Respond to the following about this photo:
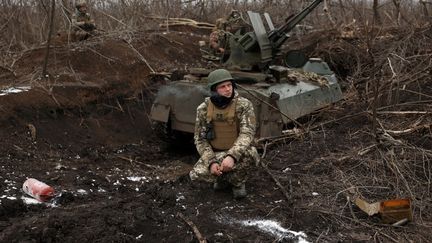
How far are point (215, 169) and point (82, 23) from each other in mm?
8932

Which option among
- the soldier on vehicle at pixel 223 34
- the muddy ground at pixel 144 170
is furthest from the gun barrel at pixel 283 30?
the muddy ground at pixel 144 170

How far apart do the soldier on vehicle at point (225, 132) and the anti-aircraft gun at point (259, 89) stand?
7.36ft

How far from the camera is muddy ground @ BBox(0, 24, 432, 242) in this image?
467 cm

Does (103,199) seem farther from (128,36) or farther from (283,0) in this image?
(283,0)

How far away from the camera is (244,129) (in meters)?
5.38

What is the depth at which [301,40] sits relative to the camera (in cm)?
1441

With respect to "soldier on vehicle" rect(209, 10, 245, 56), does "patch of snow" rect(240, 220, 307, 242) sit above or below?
below

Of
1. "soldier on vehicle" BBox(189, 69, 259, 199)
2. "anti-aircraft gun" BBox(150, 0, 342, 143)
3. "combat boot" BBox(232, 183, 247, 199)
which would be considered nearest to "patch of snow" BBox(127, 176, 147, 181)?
"anti-aircraft gun" BBox(150, 0, 342, 143)

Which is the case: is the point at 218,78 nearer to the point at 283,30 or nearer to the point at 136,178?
the point at 136,178

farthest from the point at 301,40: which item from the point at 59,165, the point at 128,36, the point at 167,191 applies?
the point at 167,191

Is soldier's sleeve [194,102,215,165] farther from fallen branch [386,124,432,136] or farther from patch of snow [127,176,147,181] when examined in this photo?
fallen branch [386,124,432,136]

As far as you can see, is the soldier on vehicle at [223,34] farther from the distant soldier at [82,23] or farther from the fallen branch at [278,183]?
the distant soldier at [82,23]

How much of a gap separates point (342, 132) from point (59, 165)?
12.5 ft

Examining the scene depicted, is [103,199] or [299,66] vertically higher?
[299,66]
